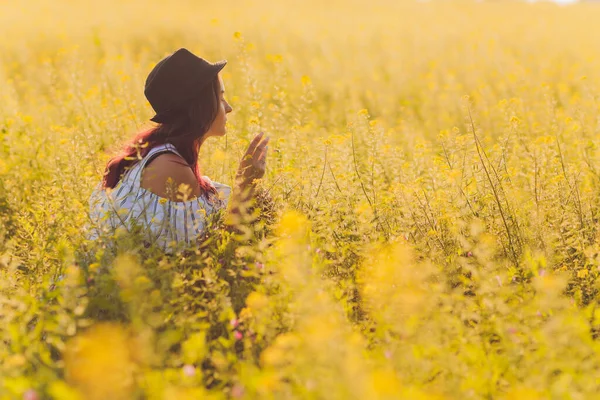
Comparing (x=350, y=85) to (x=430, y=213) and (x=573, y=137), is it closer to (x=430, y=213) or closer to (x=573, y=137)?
(x=573, y=137)

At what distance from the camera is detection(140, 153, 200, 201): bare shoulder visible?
270 cm

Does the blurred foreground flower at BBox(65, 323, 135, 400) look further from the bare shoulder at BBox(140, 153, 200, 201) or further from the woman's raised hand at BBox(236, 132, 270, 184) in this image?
the woman's raised hand at BBox(236, 132, 270, 184)

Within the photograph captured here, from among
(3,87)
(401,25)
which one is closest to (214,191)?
(3,87)

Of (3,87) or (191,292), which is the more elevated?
(3,87)

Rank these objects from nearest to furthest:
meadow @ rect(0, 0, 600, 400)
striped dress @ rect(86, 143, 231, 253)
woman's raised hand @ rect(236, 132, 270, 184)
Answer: meadow @ rect(0, 0, 600, 400), striped dress @ rect(86, 143, 231, 253), woman's raised hand @ rect(236, 132, 270, 184)

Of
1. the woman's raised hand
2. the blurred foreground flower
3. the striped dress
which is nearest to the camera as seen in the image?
the blurred foreground flower

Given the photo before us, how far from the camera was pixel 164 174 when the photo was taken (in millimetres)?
2695

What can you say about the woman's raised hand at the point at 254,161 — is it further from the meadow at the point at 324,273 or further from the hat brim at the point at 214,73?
the hat brim at the point at 214,73

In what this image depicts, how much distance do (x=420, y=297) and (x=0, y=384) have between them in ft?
4.13

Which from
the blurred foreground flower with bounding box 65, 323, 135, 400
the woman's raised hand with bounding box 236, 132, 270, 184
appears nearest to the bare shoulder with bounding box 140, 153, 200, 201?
the woman's raised hand with bounding box 236, 132, 270, 184

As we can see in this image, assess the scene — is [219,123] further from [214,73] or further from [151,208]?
[151,208]

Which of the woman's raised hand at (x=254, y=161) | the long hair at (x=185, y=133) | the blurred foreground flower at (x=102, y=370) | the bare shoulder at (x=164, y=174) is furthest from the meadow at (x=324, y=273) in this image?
the bare shoulder at (x=164, y=174)

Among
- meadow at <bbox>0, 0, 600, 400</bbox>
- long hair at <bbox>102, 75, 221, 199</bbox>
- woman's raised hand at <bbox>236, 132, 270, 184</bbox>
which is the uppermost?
long hair at <bbox>102, 75, 221, 199</bbox>

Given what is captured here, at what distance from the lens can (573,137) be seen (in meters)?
4.09
